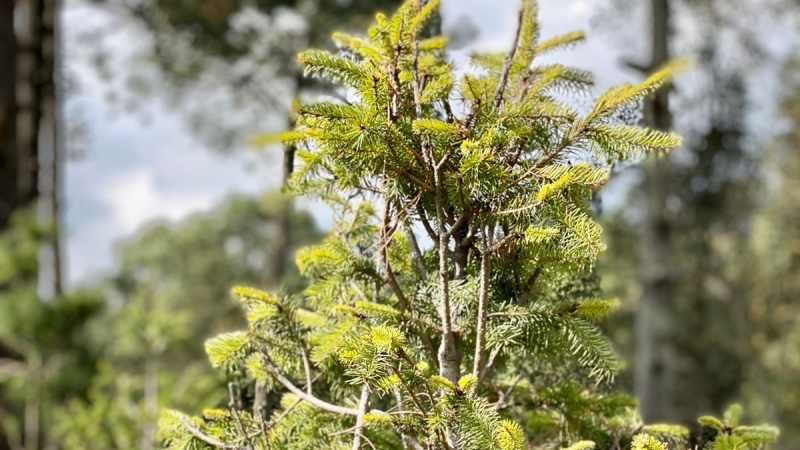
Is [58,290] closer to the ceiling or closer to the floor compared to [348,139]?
closer to the ceiling

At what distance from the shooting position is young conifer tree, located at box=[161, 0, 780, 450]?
1262 millimetres

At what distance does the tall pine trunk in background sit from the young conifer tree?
5805 millimetres

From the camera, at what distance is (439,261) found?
1.42 m

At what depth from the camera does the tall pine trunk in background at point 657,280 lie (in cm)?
714

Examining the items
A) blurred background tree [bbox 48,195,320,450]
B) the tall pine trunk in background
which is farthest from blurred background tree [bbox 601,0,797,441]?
blurred background tree [bbox 48,195,320,450]

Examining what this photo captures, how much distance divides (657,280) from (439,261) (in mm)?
6149

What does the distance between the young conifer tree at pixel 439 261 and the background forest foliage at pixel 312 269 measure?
9 cm

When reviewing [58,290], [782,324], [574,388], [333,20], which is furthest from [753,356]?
[574,388]

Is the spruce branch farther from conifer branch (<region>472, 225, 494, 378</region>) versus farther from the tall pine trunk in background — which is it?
the tall pine trunk in background

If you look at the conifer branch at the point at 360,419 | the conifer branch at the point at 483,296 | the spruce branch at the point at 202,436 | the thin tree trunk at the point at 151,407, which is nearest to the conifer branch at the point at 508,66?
the conifer branch at the point at 483,296

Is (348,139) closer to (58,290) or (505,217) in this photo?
(505,217)

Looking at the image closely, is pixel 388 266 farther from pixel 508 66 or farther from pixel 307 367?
pixel 508 66

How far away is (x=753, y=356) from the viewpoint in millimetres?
14570

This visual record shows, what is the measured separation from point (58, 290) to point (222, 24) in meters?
4.38
